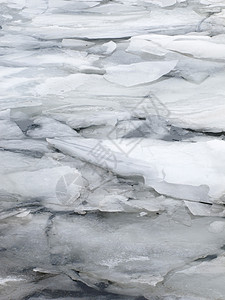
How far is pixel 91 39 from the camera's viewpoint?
2566 millimetres

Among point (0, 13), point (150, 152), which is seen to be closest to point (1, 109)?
point (150, 152)

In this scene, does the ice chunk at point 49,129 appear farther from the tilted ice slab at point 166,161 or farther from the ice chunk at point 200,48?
the ice chunk at point 200,48

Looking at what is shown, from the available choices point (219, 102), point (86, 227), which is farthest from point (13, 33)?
point (86, 227)

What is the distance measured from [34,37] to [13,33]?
11cm

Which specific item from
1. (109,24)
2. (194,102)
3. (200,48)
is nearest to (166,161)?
(194,102)

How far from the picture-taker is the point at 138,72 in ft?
7.26

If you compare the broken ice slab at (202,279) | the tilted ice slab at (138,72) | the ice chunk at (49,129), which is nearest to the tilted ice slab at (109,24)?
the tilted ice slab at (138,72)

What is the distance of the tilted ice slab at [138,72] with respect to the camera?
2.15 m

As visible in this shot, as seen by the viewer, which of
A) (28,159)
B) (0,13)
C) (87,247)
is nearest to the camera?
(87,247)

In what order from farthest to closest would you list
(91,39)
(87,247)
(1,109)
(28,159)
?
(91,39), (1,109), (28,159), (87,247)

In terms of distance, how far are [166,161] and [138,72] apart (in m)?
0.67

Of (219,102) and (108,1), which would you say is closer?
Answer: (219,102)

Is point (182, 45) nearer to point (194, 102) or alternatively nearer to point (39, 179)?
point (194, 102)

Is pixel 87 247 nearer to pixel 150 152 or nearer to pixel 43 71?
pixel 150 152
